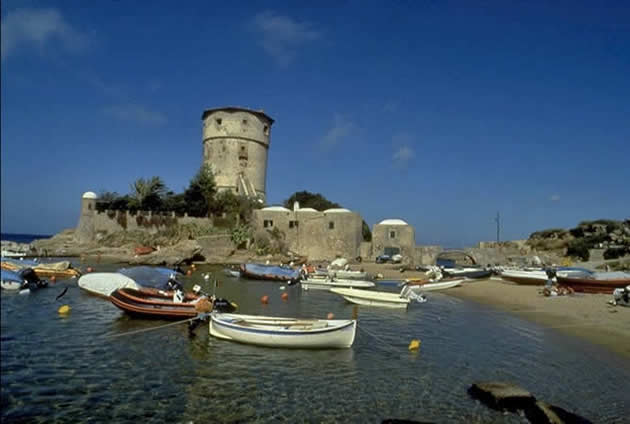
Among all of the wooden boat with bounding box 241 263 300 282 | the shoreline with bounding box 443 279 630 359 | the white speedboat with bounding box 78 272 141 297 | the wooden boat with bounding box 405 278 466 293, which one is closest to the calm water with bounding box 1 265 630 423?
the shoreline with bounding box 443 279 630 359

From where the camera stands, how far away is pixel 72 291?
1722cm

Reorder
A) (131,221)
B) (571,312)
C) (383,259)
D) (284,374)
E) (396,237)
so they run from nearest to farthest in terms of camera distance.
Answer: (284,374) → (571,312) → (383,259) → (396,237) → (131,221)

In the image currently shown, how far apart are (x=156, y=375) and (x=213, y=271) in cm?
2226

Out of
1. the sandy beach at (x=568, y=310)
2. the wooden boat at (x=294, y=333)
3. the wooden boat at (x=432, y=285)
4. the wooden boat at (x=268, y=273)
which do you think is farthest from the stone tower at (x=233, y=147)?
the wooden boat at (x=294, y=333)

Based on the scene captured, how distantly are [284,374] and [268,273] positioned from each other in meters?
17.9

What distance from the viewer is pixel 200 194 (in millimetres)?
42250

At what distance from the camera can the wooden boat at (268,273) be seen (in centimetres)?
2599

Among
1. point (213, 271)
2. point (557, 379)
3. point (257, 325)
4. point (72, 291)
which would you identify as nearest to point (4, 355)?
point (257, 325)

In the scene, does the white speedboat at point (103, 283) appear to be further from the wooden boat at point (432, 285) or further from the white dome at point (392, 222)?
the white dome at point (392, 222)

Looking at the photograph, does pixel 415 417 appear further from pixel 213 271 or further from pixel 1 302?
pixel 213 271

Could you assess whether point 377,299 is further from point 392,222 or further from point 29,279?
point 392,222

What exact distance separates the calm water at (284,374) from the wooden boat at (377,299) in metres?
3.73

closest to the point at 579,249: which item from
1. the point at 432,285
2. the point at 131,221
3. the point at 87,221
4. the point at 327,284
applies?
the point at 432,285

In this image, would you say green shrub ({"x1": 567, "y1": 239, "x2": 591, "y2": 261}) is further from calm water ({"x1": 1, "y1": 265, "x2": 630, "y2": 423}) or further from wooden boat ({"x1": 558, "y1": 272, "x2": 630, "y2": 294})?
calm water ({"x1": 1, "y1": 265, "x2": 630, "y2": 423})
